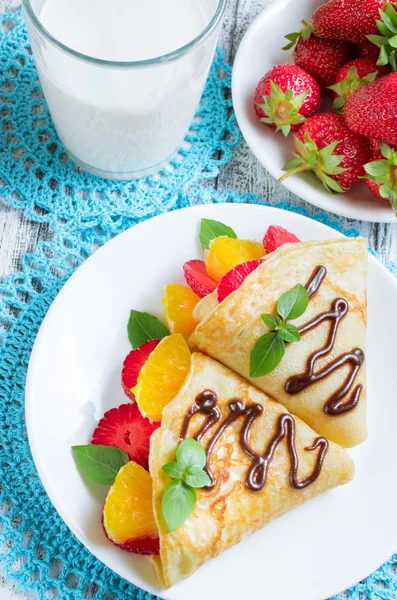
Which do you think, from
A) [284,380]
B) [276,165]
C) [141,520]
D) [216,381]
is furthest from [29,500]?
[276,165]

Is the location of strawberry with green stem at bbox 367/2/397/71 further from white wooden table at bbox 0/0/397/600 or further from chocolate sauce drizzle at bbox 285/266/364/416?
chocolate sauce drizzle at bbox 285/266/364/416

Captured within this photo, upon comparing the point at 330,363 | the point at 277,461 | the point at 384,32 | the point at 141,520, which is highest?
the point at 384,32

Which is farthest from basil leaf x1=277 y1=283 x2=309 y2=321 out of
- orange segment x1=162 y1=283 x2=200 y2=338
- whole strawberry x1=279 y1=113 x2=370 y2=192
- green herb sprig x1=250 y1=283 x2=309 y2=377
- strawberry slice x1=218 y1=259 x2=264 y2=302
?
whole strawberry x1=279 y1=113 x2=370 y2=192

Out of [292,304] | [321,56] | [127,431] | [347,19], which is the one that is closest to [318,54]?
[321,56]

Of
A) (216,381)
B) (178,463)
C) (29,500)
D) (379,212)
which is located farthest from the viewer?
(379,212)

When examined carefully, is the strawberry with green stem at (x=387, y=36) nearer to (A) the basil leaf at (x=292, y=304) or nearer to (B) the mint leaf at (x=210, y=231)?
(B) the mint leaf at (x=210, y=231)

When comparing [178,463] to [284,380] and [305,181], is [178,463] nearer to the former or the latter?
[284,380]

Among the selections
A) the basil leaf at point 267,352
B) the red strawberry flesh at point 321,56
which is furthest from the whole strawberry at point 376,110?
the basil leaf at point 267,352
